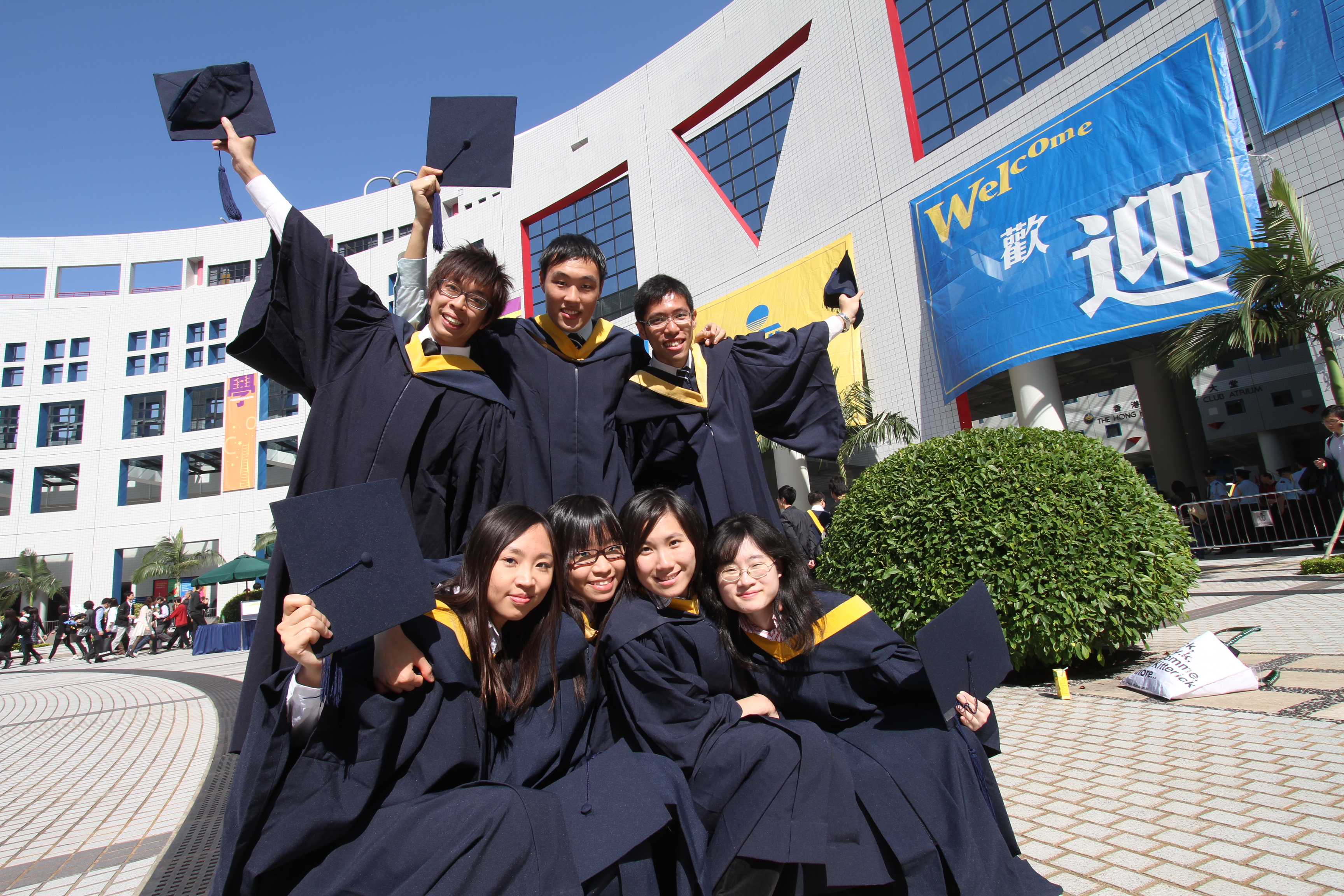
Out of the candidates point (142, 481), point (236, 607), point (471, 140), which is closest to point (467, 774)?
point (471, 140)

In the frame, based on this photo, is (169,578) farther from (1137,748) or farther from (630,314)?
(1137,748)

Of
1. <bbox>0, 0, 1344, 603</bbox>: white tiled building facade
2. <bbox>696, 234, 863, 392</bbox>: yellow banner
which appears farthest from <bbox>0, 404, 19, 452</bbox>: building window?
<bbox>696, 234, 863, 392</bbox>: yellow banner

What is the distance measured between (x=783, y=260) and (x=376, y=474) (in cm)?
1653

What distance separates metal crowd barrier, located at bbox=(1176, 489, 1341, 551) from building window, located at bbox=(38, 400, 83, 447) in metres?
43.0

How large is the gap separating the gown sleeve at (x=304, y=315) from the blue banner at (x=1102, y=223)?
37.1 ft

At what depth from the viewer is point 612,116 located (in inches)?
872

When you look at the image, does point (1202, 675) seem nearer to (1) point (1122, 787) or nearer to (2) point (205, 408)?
(1) point (1122, 787)

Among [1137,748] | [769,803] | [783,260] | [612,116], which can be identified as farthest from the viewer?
[612,116]

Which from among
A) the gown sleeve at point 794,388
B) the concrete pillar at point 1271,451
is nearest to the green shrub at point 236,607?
the gown sleeve at point 794,388

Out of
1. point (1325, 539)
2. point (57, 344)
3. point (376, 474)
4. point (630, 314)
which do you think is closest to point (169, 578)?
point (57, 344)

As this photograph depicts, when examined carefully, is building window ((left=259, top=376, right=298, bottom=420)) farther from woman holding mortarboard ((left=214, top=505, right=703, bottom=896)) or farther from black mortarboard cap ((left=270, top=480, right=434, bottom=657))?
black mortarboard cap ((left=270, top=480, right=434, bottom=657))

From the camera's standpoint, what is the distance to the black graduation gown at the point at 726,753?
1771mm

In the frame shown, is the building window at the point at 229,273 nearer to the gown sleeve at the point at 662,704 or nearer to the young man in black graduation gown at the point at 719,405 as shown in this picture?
the young man in black graduation gown at the point at 719,405

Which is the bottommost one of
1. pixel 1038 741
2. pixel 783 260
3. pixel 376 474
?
pixel 1038 741
